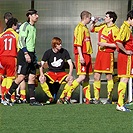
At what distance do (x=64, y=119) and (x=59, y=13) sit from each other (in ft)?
14.2

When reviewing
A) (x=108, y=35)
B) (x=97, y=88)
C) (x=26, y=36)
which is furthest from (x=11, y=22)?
(x=97, y=88)

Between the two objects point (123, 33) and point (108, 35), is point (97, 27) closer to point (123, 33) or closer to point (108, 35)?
point (108, 35)

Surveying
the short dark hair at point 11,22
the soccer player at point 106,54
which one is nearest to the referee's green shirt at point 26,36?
the short dark hair at point 11,22

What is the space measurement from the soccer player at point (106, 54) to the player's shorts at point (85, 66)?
0.40ft

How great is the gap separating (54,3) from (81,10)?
1.99 ft

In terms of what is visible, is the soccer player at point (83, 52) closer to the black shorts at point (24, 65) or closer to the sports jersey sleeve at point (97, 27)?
the sports jersey sleeve at point (97, 27)

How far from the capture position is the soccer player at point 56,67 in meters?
12.5

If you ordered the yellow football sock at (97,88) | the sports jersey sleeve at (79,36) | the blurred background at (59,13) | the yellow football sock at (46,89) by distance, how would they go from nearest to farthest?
the sports jersey sleeve at (79,36) < the yellow football sock at (97,88) < the yellow football sock at (46,89) < the blurred background at (59,13)

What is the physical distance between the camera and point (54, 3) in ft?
43.9

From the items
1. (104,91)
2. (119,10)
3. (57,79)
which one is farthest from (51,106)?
(119,10)

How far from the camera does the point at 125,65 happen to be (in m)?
10.5

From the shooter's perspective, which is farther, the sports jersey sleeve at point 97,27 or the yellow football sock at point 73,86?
the sports jersey sleeve at point 97,27

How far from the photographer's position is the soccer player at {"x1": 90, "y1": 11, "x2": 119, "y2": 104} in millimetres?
12273

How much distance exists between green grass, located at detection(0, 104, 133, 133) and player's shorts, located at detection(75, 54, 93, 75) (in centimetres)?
91
